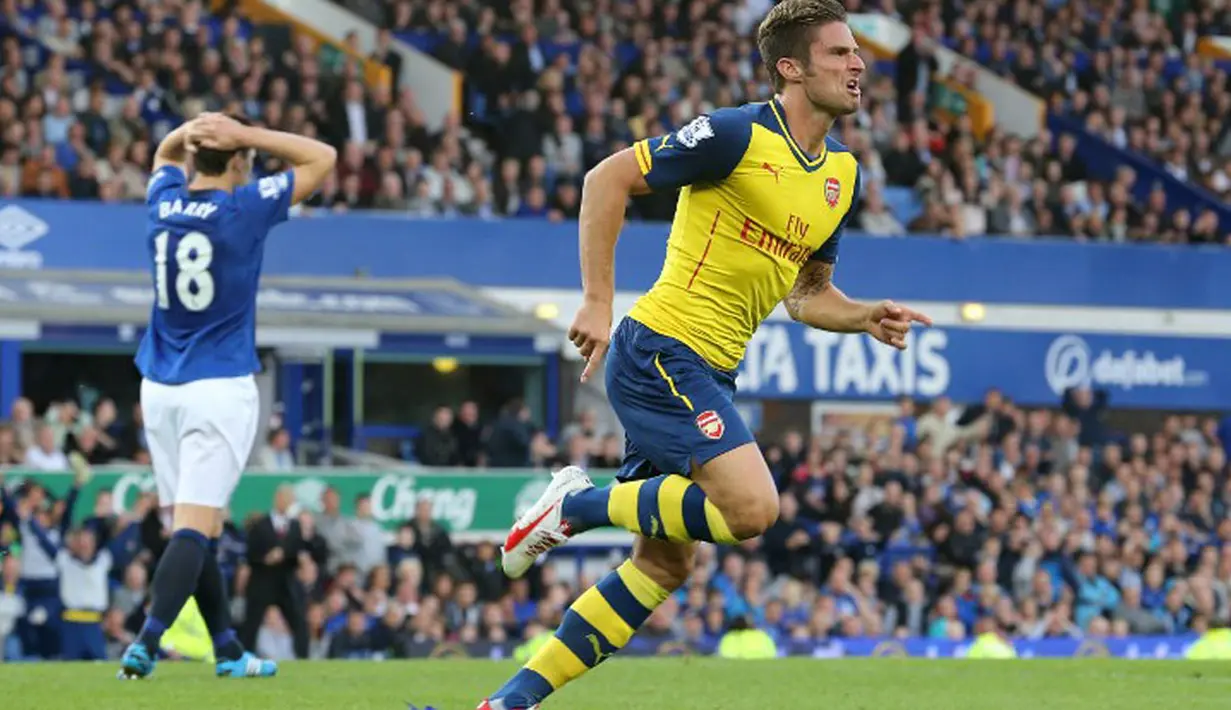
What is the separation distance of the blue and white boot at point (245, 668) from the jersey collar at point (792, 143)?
12.2ft

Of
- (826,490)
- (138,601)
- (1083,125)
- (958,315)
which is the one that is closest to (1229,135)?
(1083,125)

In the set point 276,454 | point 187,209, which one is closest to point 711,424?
point 187,209

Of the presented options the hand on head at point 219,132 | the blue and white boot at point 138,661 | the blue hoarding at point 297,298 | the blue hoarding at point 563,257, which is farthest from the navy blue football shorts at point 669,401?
the blue hoarding at point 563,257

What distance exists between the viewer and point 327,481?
732 inches

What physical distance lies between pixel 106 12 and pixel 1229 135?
15.1 meters

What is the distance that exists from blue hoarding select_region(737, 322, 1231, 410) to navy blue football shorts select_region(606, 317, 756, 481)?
17439mm

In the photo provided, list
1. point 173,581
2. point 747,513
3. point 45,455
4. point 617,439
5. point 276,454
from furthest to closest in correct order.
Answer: point 617,439, point 276,454, point 45,455, point 173,581, point 747,513

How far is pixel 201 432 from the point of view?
9250mm

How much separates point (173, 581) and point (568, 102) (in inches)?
625

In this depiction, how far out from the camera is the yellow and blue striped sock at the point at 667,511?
6.75 meters

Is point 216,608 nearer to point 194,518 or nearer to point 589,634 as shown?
point 194,518

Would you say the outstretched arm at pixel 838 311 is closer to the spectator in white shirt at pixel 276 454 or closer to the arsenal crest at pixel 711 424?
the arsenal crest at pixel 711 424

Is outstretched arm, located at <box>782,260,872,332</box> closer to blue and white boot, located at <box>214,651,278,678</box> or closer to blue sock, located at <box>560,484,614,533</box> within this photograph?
blue sock, located at <box>560,484,614,533</box>

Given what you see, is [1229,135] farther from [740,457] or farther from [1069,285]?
[740,457]
